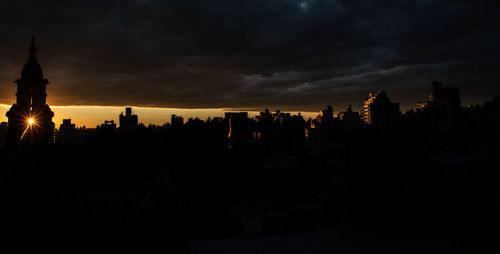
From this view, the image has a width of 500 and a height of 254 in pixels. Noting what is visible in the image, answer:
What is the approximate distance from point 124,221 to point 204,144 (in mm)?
35720

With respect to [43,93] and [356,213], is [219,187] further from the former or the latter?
[43,93]

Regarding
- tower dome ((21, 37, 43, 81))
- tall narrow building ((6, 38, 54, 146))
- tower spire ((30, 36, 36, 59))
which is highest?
tower spire ((30, 36, 36, 59))

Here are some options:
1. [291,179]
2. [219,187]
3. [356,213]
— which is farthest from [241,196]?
[356,213]

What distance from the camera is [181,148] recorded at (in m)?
52.5

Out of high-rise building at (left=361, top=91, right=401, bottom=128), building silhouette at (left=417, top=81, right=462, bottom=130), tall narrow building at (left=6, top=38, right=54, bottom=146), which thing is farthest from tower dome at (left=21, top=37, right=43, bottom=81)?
building silhouette at (left=417, top=81, right=462, bottom=130)

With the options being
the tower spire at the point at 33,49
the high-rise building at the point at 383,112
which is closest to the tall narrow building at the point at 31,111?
the tower spire at the point at 33,49

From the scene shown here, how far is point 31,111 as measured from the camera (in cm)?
2728

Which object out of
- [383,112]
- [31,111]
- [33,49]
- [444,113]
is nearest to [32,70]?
[33,49]

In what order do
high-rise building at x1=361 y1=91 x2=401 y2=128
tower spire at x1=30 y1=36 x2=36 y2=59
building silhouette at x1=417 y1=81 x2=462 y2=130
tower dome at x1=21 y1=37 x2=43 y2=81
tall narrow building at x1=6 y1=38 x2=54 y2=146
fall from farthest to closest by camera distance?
1. high-rise building at x1=361 y1=91 x2=401 y2=128
2. building silhouette at x1=417 y1=81 x2=462 y2=130
3. tower dome at x1=21 y1=37 x2=43 y2=81
4. tower spire at x1=30 y1=36 x2=36 y2=59
5. tall narrow building at x1=6 y1=38 x2=54 y2=146

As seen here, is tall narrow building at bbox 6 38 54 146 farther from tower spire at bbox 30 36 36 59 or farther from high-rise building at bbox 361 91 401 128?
high-rise building at bbox 361 91 401 128

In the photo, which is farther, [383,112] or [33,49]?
[383,112]

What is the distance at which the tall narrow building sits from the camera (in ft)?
84.5

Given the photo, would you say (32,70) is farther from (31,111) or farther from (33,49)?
(31,111)

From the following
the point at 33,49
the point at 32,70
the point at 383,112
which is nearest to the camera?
the point at 33,49
